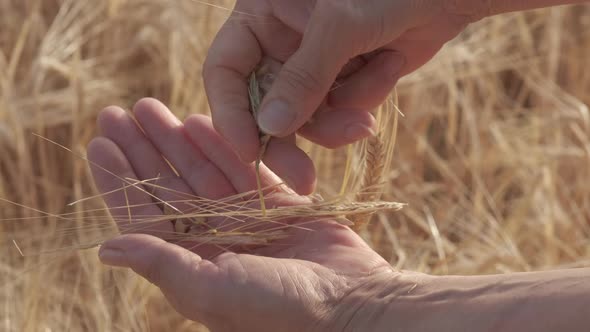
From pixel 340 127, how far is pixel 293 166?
0.43ft

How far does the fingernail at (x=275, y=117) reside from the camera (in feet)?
4.39

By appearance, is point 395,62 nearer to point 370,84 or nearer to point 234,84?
point 370,84

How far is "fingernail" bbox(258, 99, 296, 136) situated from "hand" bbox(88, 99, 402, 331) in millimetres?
181

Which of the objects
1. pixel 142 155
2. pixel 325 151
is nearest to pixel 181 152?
pixel 142 155

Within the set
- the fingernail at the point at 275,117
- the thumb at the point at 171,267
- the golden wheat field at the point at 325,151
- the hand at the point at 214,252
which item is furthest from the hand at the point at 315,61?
the golden wheat field at the point at 325,151

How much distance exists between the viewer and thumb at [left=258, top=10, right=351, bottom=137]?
1342 millimetres

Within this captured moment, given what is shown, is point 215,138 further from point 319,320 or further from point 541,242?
point 541,242

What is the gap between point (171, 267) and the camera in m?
1.23

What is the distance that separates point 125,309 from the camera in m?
1.75

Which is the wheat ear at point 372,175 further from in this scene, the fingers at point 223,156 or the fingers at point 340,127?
the fingers at point 223,156

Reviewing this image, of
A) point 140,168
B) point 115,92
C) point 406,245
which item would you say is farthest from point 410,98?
point 140,168

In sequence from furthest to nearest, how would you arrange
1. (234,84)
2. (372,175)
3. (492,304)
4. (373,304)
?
1. (372,175)
2. (234,84)
3. (373,304)
4. (492,304)

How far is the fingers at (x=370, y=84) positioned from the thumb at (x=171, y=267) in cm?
46

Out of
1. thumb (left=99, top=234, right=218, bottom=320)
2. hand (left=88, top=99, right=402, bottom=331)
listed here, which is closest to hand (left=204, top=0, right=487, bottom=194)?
hand (left=88, top=99, right=402, bottom=331)
